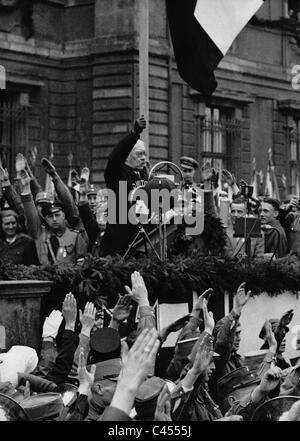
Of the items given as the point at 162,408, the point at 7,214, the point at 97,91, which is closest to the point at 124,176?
the point at 7,214

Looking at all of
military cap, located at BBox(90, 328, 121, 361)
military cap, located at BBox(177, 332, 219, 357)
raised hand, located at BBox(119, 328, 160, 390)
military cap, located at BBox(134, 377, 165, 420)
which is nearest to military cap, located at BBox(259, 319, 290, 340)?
military cap, located at BBox(177, 332, 219, 357)

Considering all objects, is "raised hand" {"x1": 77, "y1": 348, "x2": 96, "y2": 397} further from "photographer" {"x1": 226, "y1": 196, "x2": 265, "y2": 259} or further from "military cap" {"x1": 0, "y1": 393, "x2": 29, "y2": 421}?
"photographer" {"x1": 226, "y1": 196, "x2": 265, "y2": 259}

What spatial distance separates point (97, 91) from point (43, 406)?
1730 centimetres

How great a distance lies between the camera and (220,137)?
24.7 meters

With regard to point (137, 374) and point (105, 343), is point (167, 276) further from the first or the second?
point (137, 374)

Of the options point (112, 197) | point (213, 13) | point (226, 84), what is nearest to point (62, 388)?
point (112, 197)

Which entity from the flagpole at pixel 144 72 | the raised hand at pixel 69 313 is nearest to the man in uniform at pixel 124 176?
the raised hand at pixel 69 313

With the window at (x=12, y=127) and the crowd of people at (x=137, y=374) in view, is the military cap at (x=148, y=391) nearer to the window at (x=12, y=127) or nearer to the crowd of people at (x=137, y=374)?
the crowd of people at (x=137, y=374)

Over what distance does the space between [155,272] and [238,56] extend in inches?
702

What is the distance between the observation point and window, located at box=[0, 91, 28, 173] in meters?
20.7

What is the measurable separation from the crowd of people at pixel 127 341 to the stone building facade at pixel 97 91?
1024 cm

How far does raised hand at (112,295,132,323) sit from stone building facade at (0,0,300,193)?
14.0 meters

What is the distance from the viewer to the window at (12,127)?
2073 cm

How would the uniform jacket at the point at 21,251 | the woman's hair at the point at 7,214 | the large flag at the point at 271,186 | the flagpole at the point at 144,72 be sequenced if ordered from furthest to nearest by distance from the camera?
the large flag at the point at 271,186 → the flagpole at the point at 144,72 → the woman's hair at the point at 7,214 → the uniform jacket at the point at 21,251
